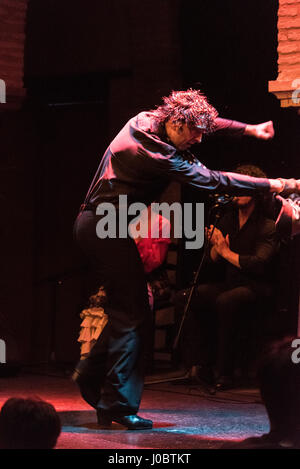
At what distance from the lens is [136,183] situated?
4438mm

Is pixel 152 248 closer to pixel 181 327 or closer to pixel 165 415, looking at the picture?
pixel 181 327

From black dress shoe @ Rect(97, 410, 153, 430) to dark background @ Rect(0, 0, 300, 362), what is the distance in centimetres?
235

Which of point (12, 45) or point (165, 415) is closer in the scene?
point (165, 415)

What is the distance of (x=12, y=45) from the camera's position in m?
6.77

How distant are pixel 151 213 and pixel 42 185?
2216 mm

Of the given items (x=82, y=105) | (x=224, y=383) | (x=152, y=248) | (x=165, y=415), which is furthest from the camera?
(x=82, y=105)

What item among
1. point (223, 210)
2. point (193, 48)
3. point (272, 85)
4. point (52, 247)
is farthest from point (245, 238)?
point (52, 247)

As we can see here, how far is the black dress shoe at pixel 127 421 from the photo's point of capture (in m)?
4.39

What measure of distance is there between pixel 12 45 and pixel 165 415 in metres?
3.43

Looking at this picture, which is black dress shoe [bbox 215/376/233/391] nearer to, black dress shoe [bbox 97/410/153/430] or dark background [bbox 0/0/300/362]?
dark background [bbox 0/0/300/362]

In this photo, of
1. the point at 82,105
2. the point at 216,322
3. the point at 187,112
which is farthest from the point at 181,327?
the point at 82,105

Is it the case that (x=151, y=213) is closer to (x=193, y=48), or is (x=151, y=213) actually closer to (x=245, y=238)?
(x=245, y=238)

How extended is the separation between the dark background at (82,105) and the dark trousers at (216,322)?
74cm

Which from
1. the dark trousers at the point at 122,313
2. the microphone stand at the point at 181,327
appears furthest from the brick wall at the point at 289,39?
the dark trousers at the point at 122,313
